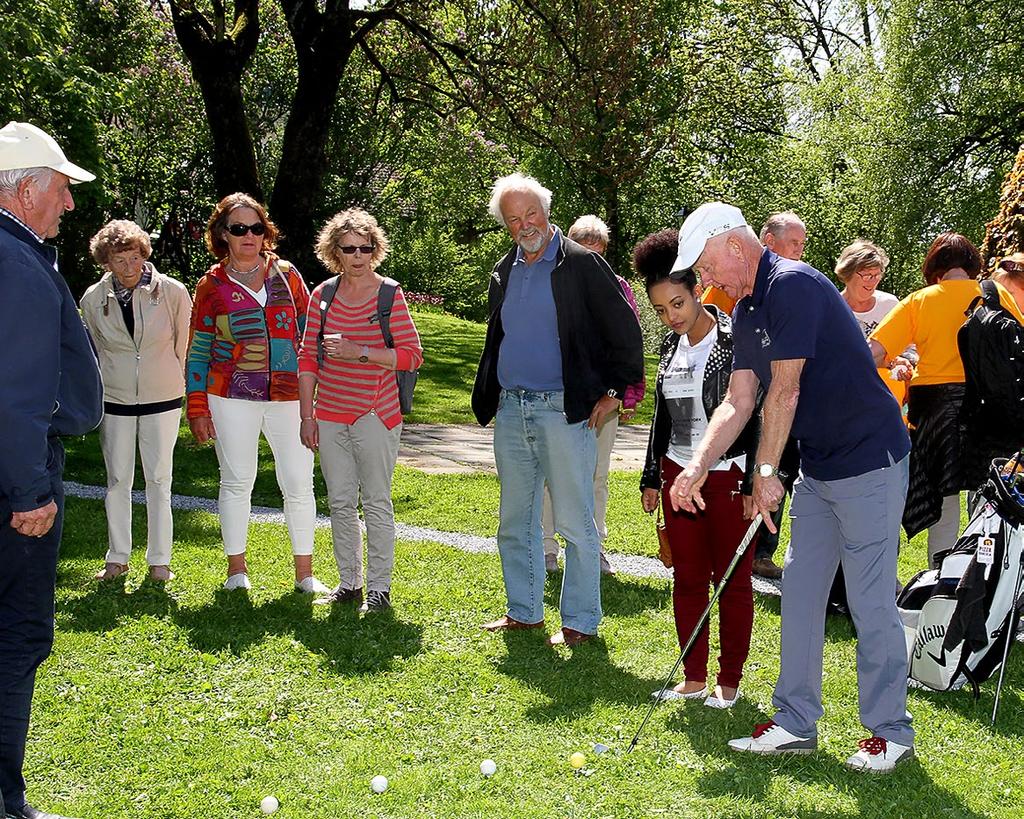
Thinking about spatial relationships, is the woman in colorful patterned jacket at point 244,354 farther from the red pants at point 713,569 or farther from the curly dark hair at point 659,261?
the red pants at point 713,569

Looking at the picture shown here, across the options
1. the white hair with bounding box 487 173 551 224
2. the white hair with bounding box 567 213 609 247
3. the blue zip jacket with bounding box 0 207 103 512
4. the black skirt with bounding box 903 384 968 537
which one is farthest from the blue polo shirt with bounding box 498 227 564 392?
the blue zip jacket with bounding box 0 207 103 512

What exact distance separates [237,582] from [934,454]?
13.8 ft

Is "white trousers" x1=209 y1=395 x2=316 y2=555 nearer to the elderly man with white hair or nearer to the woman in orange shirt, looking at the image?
the elderly man with white hair

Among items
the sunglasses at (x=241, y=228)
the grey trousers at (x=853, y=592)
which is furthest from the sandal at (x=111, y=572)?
the grey trousers at (x=853, y=592)

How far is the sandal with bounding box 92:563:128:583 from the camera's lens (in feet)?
22.7

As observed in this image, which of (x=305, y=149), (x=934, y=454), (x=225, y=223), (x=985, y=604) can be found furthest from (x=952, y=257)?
(x=305, y=149)

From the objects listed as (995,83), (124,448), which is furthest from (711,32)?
(124,448)

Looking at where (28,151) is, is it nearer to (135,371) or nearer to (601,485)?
(135,371)

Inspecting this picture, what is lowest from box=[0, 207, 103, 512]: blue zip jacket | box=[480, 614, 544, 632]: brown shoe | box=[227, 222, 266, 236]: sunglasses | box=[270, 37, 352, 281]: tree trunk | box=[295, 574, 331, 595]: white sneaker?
box=[295, 574, 331, 595]: white sneaker

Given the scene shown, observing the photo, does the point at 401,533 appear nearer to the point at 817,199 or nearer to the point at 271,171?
the point at 271,171

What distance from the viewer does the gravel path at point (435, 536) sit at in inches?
300

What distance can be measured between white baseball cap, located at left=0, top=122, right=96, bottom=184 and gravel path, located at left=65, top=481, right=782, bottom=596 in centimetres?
453

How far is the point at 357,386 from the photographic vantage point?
6.25 m

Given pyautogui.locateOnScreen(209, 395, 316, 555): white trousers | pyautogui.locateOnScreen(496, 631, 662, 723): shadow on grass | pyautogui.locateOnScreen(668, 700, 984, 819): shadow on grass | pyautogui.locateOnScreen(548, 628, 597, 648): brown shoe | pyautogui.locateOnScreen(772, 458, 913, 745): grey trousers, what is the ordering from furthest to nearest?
pyautogui.locateOnScreen(209, 395, 316, 555): white trousers
pyautogui.locateOnScreen(548, 628, 597, 648): brown shoe
pyautogui.locateOnScreen(496, 631, 662, 723): shadow on grass
pyautogui.locateOnScreen(772, 458, 913, 745): grey trousers
pyautogui.locateOnScreen(668, 700, 984, 819): shadow on grass
